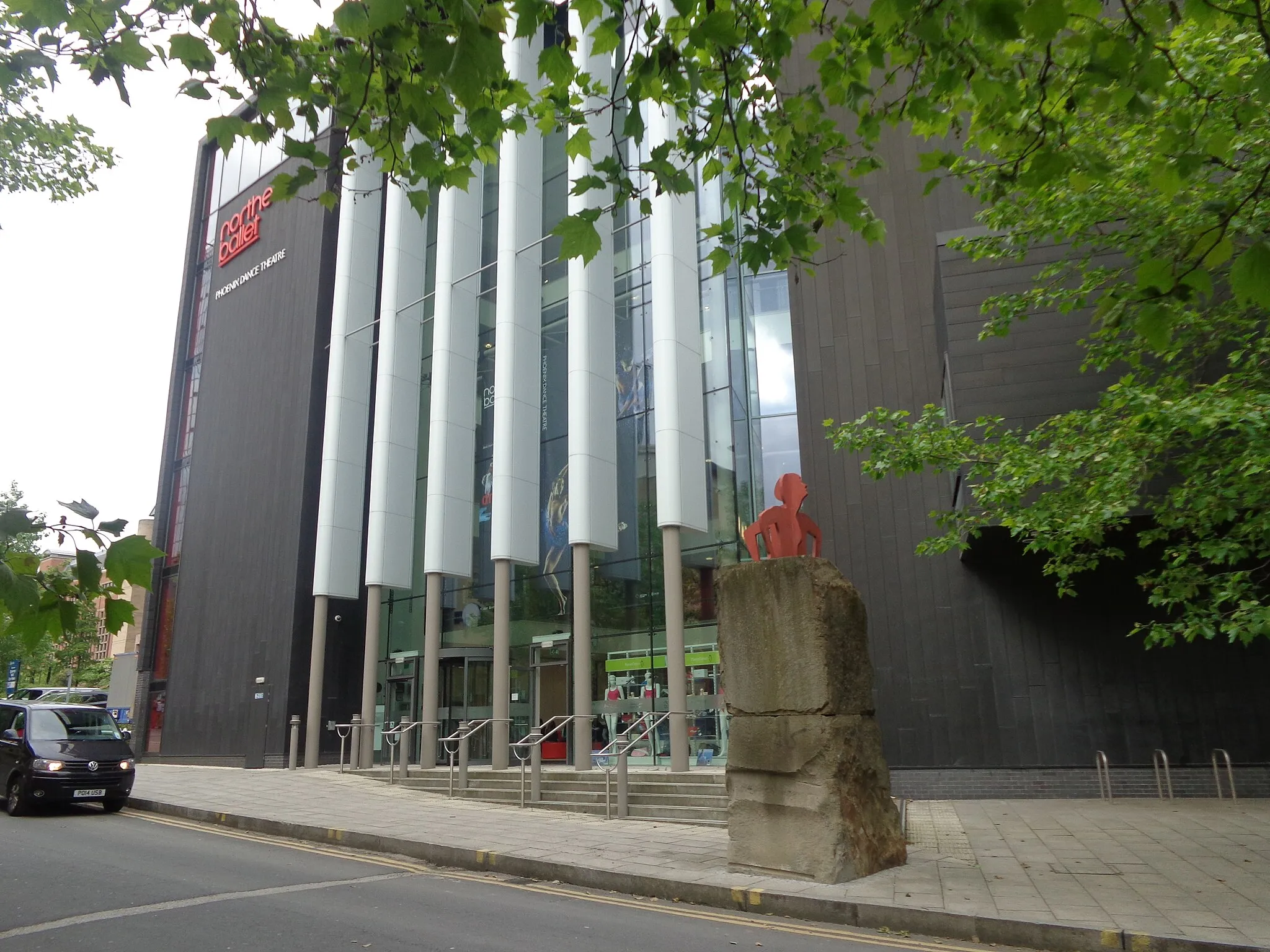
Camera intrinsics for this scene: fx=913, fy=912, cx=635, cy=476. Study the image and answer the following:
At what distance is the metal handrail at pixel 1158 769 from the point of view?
12.7 meters

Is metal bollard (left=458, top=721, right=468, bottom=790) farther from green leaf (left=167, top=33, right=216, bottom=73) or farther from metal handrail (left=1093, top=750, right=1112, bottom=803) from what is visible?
green leaf (left=167, top=33, right=216, bottom=73)

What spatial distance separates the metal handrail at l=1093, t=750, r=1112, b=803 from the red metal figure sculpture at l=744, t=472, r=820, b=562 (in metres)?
7.03

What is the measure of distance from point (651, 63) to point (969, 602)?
1114cm

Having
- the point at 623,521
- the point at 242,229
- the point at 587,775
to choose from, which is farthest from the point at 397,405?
the point at 242,229

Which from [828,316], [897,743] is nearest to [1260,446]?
[897,743]

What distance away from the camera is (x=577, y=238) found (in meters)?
5.11

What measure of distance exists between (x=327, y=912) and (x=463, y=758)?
27.6ft

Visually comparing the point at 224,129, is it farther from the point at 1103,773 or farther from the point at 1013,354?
the point at 1103,773

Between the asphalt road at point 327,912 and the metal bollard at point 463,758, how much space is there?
5129 mm

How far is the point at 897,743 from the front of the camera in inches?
556

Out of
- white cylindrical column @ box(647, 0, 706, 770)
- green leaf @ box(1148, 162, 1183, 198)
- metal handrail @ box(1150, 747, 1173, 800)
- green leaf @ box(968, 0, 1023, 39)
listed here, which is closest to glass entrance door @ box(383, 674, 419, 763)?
white cylindrical column @ box(647, 0, 706, 770)

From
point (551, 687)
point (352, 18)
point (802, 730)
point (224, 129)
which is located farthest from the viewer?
point (551, 687)

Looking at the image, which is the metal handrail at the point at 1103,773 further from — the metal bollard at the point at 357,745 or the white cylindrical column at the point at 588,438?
the metal bollard at the point at 357,745

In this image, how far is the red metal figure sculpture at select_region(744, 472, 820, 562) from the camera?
8875 mm
